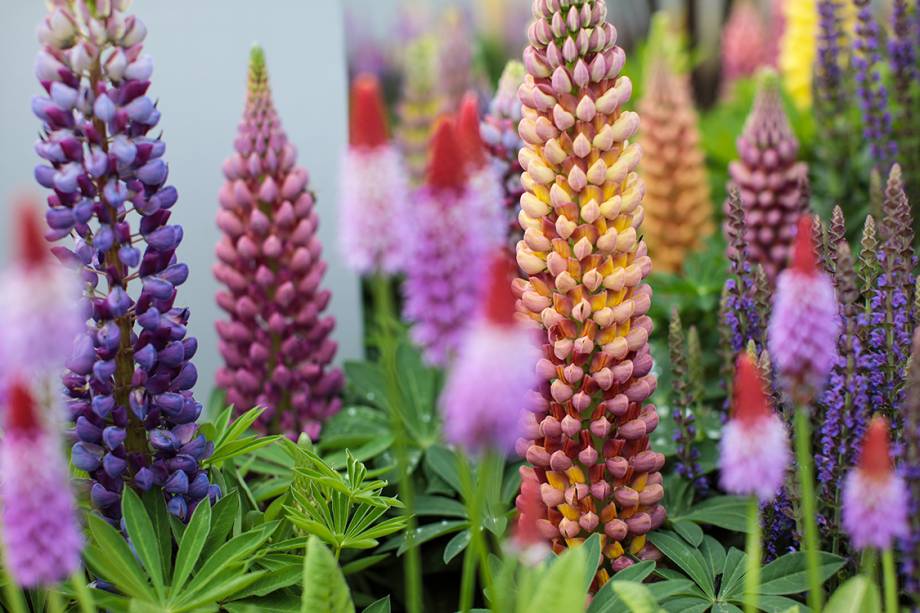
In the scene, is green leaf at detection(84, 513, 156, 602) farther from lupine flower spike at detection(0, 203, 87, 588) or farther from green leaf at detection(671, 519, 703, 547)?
green leaf at detection(671, 519, 703, 547)

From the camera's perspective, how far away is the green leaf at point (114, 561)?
149 centimetres

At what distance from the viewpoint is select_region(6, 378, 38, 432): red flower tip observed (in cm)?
107

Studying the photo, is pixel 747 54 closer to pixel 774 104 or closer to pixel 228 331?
pixel 774 104

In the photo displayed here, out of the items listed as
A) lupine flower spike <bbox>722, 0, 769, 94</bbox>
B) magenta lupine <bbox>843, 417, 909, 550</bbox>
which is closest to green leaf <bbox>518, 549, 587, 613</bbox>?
magenta lupine <bbox>843, 417, 909, 550</bbox>

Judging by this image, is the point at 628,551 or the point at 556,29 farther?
the point at 628,551

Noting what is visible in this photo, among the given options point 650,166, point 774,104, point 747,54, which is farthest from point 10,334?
point 747,54

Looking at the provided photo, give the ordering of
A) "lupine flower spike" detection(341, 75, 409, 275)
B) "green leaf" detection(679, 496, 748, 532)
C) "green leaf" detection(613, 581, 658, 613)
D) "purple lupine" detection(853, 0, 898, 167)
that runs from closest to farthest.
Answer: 1. "lupine flower spike" detection(341, 75, 409, 275)
2. "green leaf" detection(613, 581, 658, 613)
3. "green leaf" detection(679, 496, 748, 532)
4. "purple lupine" detection(853, 0, 898, 167)

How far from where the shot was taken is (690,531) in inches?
73.9

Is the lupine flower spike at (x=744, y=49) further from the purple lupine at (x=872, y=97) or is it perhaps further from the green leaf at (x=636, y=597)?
the green leaf at (x=636, y=597)

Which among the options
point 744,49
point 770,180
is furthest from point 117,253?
point 744,49

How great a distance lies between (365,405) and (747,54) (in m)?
3.50

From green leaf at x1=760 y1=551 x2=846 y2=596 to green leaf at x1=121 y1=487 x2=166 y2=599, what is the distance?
38.3 inches

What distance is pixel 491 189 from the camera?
149 centimetres

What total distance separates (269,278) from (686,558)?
112 cm
